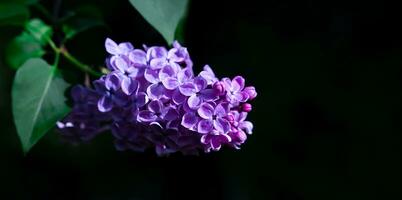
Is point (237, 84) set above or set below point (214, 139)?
above

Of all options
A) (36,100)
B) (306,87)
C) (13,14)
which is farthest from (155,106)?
(306,87)

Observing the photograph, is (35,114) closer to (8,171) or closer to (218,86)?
(218,86)

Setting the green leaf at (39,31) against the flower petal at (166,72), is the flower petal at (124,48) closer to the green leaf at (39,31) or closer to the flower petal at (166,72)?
the flower petal at (166,72)

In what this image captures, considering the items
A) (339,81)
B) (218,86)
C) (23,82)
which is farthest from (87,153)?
(218,86)

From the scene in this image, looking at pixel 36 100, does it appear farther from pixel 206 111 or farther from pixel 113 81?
pixel 206 111

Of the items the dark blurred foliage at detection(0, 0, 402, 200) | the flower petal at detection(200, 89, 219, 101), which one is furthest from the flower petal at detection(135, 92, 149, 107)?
the dark blurred foliage at detection(0, 0, 402, 200)

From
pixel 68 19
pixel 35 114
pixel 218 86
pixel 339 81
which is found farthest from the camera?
pixel 339 81
